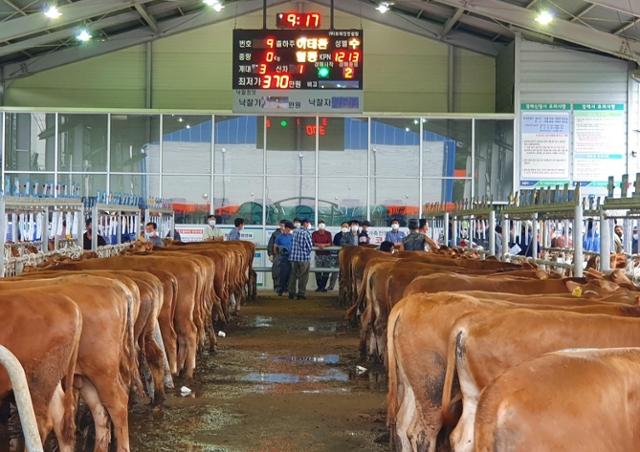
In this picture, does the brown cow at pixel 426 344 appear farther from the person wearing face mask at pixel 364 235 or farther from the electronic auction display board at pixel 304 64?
the person wearing face mask at pixel 364 235

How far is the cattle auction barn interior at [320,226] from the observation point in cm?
566

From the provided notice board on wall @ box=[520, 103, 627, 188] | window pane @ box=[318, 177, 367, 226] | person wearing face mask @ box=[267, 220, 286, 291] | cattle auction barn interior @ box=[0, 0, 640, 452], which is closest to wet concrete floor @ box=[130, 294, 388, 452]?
cattle auction barn interior @ box=[0, 0, 640, 452]

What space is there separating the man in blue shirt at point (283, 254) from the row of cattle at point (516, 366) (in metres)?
12.4

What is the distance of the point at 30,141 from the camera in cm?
2445

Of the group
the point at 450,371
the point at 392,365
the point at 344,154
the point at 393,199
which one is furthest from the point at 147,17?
the point at 450,371

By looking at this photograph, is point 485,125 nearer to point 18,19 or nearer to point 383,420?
point 18,19

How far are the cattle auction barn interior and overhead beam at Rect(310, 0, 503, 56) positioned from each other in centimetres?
6

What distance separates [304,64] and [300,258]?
4.53m

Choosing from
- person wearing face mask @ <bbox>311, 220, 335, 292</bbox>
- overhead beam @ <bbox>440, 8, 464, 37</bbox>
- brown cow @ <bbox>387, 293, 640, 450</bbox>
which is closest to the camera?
brown cow @ <bbox>387, 293, 640, 450</bbox>

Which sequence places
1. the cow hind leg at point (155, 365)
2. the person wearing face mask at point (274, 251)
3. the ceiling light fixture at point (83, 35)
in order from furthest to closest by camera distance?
the ceiling light fixture at point (83, 35) → the person wearing face mask at point (274, 251) → the cow hind leg at point (155, 365)

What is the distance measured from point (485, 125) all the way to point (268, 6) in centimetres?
730

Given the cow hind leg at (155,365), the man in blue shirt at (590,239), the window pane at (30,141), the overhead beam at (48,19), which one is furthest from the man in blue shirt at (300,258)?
the cow hind leg at (155,365)

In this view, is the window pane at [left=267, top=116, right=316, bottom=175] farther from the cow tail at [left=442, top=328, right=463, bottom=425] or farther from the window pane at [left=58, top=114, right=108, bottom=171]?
the cow tail at [left=442, top=328, right=463, bottom=425]

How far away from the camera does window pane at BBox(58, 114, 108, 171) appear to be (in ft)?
79.9
